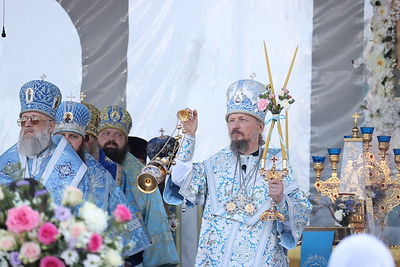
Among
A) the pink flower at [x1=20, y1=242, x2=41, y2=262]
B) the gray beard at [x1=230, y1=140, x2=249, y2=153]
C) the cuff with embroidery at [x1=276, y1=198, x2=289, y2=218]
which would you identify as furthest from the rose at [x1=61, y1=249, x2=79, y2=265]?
the gray beard at [x1=230, y1=140, x2=249, y2=153]

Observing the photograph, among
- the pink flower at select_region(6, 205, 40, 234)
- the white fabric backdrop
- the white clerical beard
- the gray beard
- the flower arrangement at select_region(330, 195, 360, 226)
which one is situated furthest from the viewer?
the white fabric backdrop

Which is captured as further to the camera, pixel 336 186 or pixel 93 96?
pixel 93 96

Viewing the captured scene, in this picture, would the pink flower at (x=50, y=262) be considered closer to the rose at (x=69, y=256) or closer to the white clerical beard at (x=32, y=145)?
the rose at (x=69, y=256)

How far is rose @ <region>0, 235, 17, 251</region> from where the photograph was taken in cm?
369

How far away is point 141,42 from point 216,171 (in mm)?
3638

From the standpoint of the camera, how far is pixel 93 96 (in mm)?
9875

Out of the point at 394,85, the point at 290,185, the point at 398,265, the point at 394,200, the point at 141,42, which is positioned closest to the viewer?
the point at 290,185

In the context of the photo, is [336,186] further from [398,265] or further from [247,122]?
[247,122]

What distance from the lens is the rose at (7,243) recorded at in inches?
145

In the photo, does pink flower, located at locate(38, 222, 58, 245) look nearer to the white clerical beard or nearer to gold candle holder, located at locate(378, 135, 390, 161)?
the white clerical beard

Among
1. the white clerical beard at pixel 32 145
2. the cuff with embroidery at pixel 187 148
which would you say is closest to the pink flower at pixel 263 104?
the cuff with embroidery at pixel 187 148

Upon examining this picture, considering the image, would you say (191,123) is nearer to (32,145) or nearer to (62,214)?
(32,145)

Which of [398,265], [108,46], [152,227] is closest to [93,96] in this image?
[108,46]

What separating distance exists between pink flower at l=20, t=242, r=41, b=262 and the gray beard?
2805mm
